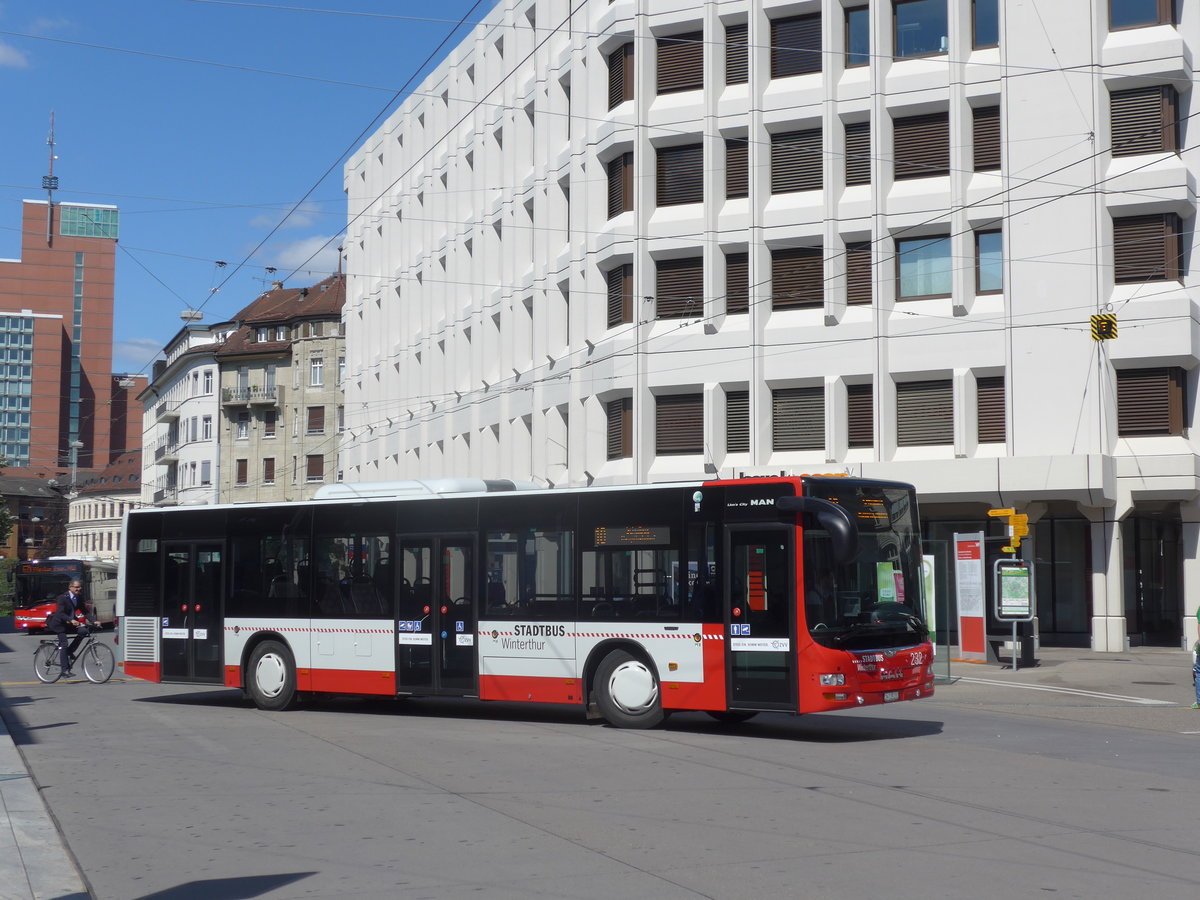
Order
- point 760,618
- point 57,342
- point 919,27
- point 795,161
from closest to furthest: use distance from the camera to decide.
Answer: point 760,618
point 919,27
point 795,161
point 57,342

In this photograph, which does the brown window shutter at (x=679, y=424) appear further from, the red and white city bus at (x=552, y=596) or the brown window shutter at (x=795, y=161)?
the red and white city bus at (x=552, y=596)

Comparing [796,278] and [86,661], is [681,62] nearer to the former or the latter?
[796,278]

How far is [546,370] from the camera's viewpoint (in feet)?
140

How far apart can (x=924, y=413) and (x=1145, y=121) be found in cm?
838

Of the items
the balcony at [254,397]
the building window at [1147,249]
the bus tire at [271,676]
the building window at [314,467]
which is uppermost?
the balcony at [254,397]

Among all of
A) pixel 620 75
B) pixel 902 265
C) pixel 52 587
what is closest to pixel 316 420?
pixel 52 587

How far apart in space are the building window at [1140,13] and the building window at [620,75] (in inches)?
481

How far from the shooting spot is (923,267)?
34688mm

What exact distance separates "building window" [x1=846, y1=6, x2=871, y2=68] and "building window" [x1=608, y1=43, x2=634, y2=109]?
5855mm

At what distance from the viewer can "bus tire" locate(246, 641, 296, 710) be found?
62.0 ft

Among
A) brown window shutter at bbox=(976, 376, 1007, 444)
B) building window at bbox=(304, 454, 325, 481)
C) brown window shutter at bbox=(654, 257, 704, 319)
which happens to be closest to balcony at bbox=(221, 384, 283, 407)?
building window at bbox=(304, 454, 325, 481)

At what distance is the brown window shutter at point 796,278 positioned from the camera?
3572 centimetres

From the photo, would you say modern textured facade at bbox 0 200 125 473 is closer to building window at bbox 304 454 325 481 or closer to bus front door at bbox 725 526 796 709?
building window at bbox 304 454 325 481

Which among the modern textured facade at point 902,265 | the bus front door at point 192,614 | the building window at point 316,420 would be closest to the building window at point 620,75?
the modern textured facade at point 902,265
